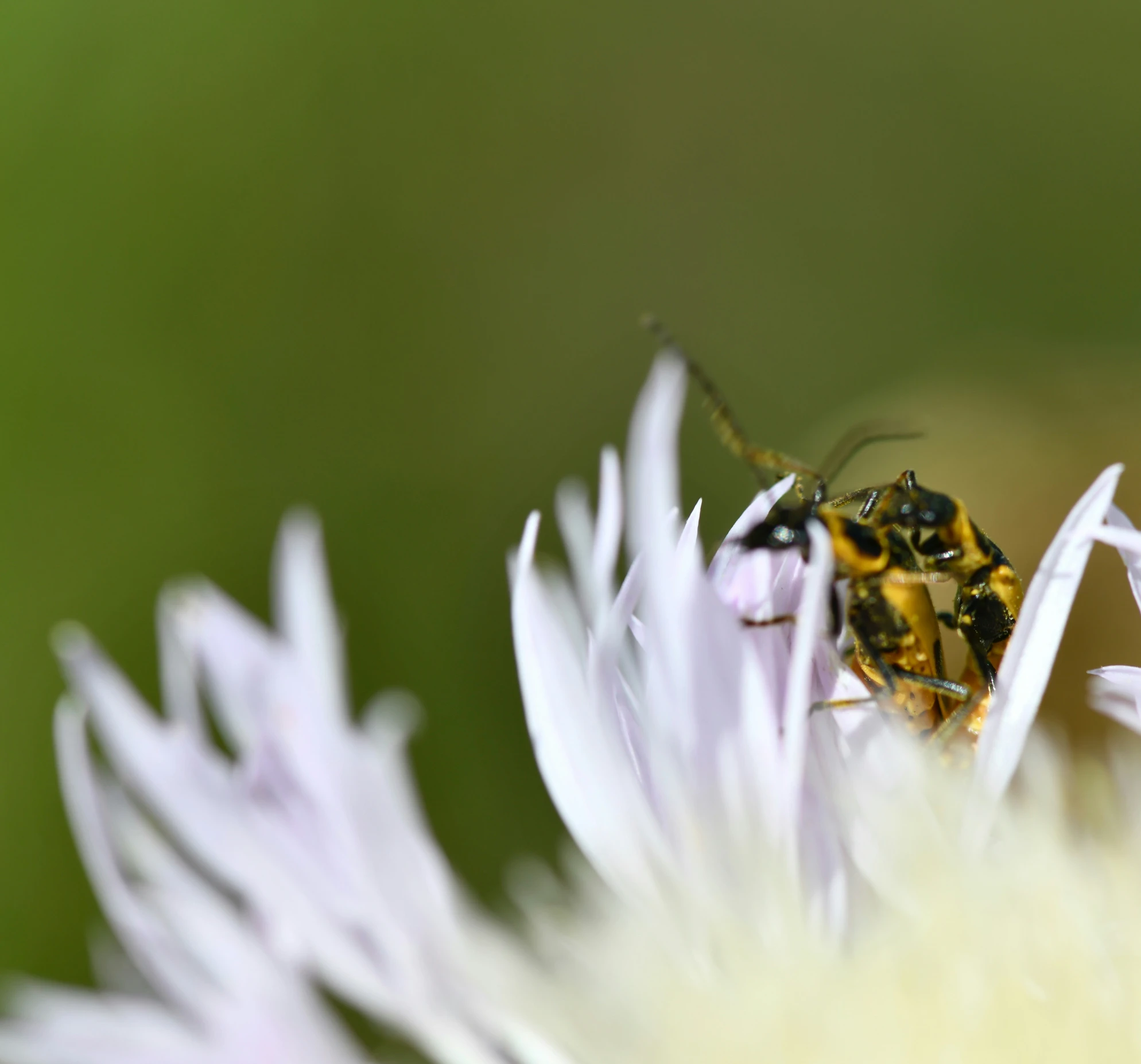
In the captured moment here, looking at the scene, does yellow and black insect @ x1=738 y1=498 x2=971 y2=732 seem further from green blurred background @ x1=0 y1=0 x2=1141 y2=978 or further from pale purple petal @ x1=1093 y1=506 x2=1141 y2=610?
green blurred background @ x1=0 y1=0 x2=1141 y2=978

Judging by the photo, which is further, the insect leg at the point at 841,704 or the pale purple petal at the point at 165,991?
the insect leg at the point at 841,704

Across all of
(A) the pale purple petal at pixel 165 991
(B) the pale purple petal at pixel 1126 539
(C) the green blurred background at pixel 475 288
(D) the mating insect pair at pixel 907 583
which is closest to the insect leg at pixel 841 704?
(D) the mating insect pair at pixel 907 583

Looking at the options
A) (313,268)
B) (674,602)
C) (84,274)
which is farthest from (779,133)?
(674,602)

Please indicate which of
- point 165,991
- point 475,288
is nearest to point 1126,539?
point 165,991

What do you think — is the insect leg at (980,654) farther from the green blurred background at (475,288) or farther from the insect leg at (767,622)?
the green blurred background at (475,288)

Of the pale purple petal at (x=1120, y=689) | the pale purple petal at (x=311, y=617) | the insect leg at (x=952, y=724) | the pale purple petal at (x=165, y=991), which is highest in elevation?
the pale purple petal at (x=311, y=617)

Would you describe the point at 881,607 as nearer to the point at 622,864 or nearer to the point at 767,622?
the point at 767,622

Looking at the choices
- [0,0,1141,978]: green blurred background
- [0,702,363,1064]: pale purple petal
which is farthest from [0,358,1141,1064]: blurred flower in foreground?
[0,0,1141,978]: green blurred background
